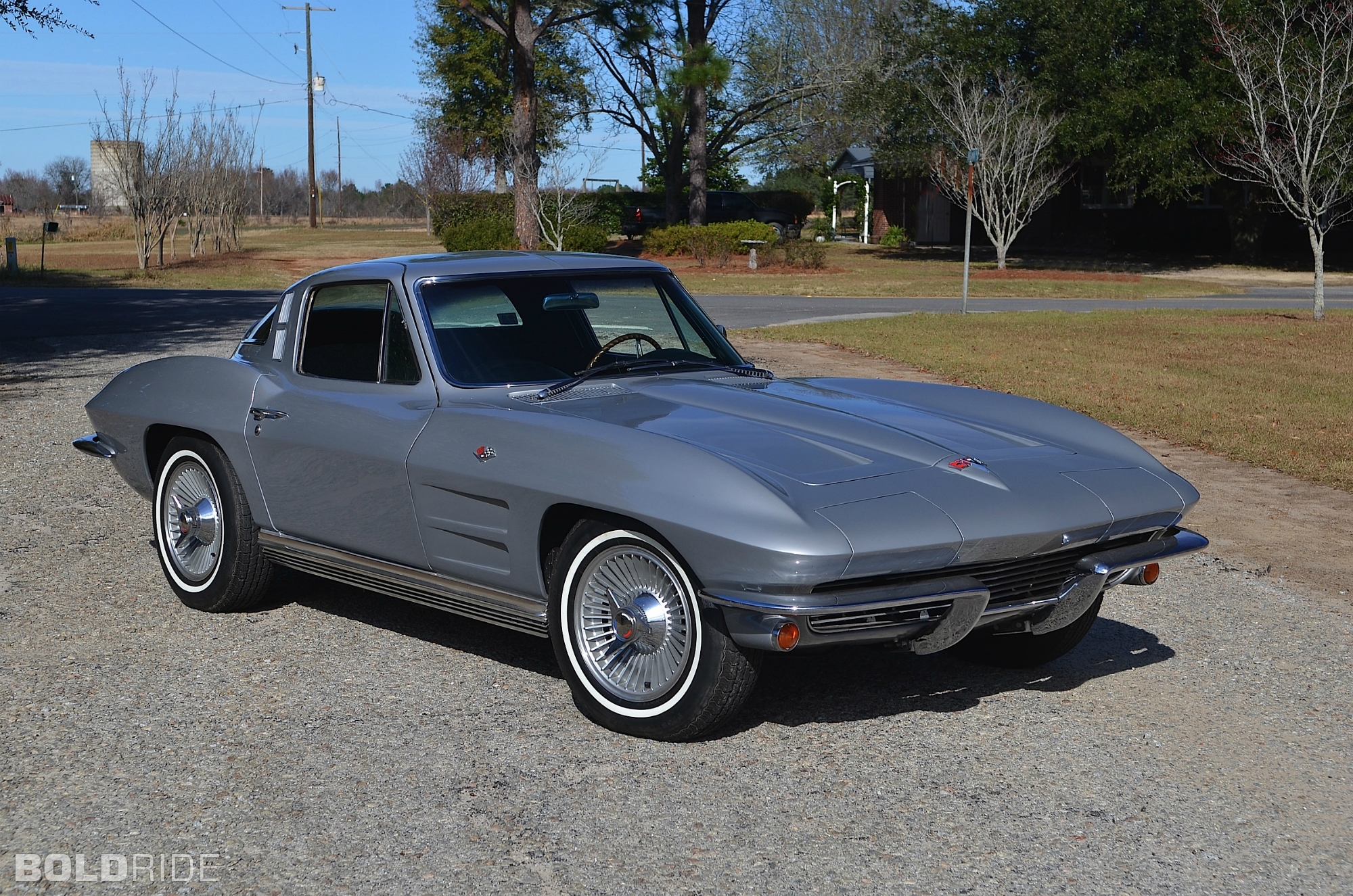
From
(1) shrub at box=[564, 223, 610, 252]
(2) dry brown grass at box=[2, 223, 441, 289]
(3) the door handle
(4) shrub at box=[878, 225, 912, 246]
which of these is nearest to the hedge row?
(1) shrub at box=[564, 223, 610, 252]

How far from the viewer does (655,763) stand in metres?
4.00

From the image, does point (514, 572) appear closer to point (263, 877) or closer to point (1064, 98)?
point (263, 877)

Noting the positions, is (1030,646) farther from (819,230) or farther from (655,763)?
(819,230)

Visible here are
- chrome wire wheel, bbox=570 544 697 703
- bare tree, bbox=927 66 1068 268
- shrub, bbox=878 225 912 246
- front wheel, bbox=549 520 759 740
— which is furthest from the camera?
shrub, bbox=878 225 912 246

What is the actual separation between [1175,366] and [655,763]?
12770 millimetres

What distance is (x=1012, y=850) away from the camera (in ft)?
11.2

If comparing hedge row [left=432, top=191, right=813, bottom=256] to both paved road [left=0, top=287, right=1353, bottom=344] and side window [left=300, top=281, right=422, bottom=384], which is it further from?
side window [left=300, top=281, right=422, bottom=384]

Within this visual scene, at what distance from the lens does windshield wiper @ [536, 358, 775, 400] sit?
4816 millimetres

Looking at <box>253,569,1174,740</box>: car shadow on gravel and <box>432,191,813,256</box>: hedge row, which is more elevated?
<box>432,191,813,256</box>: hedge row

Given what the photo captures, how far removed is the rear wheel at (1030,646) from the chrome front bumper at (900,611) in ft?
2.31

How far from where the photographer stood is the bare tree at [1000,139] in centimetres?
3497

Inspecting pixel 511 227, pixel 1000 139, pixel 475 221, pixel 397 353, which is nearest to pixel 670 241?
pixel 511 227

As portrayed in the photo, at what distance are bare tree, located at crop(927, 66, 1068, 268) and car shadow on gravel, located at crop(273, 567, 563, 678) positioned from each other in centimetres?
3034

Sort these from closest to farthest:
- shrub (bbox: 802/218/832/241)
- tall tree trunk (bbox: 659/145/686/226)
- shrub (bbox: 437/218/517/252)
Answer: shrub (bbox: 437/218/517/252), tall tree trunk (bbox: 659/145/686/226), shrub (bbox: 802/218/832/241)
